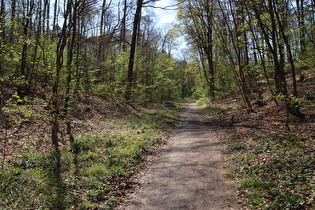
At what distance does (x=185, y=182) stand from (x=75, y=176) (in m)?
3.36

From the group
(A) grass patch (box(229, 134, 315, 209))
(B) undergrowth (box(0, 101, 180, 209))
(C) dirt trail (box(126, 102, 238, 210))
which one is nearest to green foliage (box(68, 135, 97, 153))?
(B) undergrowth (box(0, 101, 180, 209))

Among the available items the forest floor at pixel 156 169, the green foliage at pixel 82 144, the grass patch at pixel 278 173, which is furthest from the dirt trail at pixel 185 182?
the green foliage at pixel 82 144

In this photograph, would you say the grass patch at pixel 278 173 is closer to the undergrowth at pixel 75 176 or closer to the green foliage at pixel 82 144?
the undergrowth at pixel 75 176

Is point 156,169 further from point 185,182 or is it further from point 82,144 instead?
point 82,144

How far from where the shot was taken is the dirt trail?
16.2 ft

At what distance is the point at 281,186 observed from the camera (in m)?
4.92

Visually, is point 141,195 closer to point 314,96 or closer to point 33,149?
point 33,149

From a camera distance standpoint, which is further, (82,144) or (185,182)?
(82,144)

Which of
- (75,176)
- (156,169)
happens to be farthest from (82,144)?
(156,169)

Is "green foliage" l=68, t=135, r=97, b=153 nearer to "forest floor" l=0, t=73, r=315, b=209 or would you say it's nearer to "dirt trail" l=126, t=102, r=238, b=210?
"forest floor" l=0, t=73, r=315, b=209

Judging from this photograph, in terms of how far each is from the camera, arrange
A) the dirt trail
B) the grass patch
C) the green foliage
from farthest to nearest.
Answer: the green foliage
the dirt trail
the grass patch

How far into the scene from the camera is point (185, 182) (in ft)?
19.6

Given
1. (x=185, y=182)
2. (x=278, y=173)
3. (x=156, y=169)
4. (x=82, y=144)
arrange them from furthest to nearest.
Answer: (x=82, y=144) < (x=156, y=169) < (x=185, y=182) < (x=278, y=173)

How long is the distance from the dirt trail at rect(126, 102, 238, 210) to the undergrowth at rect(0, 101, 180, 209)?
0.72m
